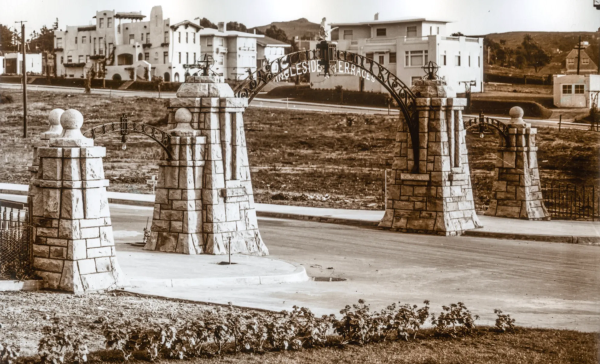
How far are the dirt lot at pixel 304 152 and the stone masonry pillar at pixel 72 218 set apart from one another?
18.3 metres

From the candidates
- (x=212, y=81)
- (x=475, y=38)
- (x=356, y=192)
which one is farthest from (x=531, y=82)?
(x=212, y=81)

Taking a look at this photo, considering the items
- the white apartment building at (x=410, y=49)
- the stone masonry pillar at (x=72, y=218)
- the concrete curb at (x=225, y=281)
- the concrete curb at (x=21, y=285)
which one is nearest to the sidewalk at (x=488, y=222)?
the concrete curb at (x=225, y=281)

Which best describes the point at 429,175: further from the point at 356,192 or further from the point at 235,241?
the point at 356,192

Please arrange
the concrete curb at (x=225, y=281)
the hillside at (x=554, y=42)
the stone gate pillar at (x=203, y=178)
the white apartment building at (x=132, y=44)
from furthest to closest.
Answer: the white apartment building at (x=132, y=44) → the hillside at (x=554, y=42) → the stone gate pillar at (x=203, y=178) → the concrete curb at (x=225, y=281)

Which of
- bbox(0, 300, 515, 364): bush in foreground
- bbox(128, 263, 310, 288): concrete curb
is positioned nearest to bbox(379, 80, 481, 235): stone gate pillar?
bbox(128, 263, 310, 288): concrete curb

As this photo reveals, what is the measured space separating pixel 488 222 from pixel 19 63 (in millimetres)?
25133

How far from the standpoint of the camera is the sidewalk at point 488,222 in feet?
86.3

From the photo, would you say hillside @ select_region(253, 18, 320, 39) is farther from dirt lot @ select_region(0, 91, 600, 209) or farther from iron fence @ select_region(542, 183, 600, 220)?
iron fence @ select_region(542, 183, 600, 220)

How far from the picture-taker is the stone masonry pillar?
55.0 ft

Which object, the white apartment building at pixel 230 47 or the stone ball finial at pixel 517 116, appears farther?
the white apartment building at pixel 230 47

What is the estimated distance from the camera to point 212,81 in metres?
22.1

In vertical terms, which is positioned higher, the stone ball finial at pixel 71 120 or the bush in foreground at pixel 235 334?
the stone ball finial at pixel 71 120

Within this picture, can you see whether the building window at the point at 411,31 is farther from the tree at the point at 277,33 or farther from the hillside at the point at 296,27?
the tree at the point at 277,33

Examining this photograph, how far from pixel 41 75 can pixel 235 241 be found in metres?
25.0
